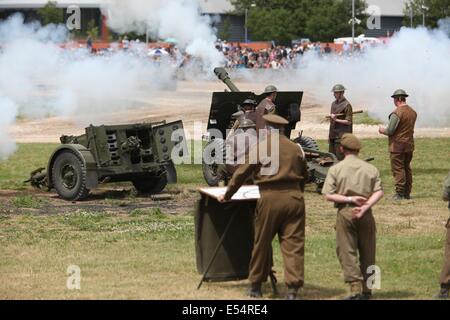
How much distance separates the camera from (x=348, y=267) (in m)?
10.4

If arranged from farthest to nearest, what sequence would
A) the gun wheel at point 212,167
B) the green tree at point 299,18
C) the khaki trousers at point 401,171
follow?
1. the green tree at point 299,18
2. the gun wheel at point 212,167
3. the khaki trousers at point 401,171

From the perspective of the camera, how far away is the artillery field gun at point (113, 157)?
1823cm

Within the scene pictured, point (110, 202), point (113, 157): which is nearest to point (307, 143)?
point (113, 157)

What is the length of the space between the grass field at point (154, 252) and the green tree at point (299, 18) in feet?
126

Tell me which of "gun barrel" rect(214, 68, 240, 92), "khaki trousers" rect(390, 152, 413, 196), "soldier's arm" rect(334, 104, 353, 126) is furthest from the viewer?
"gun barrel" rect(214, 68, 240, 92)

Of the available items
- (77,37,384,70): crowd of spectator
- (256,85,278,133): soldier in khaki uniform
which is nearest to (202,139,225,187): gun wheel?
(256,85,278,133): soldier in khaki uniform

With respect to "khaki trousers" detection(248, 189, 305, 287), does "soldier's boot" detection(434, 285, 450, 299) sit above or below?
below

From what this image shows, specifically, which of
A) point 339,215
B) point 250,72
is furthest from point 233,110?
point 250,72

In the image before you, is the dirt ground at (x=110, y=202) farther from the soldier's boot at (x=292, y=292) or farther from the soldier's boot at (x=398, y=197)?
the soldier's boot at (x=292, y=292)

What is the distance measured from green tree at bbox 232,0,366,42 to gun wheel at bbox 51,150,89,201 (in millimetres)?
38041

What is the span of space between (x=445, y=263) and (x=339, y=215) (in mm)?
A: 1139

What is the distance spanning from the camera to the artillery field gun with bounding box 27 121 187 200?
18.2 metres

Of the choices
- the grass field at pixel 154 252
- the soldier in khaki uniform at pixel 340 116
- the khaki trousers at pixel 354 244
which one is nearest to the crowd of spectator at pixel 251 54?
the soldier in khaki uniform at pixel 340 116

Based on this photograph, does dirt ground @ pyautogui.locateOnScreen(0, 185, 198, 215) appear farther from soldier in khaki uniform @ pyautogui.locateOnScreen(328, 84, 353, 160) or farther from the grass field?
soldier in khaki uniform @ pyautogui.locateOnScreen(328, 84, 353, 160)
